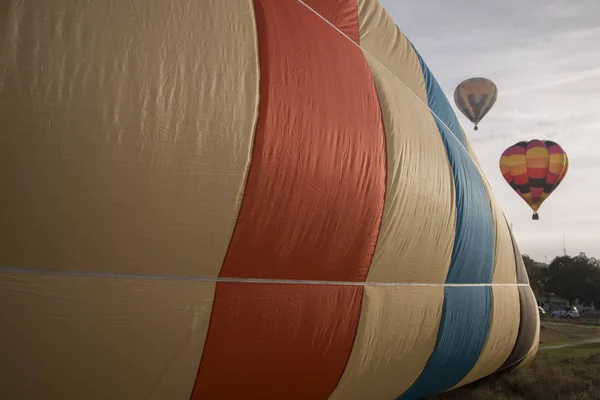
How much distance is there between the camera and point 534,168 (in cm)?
1964

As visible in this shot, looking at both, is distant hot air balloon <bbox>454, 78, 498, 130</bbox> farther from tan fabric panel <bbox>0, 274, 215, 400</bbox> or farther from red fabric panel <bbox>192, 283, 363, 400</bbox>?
tan fabric panel <bbox>0, 274, 215, 400</bbox>

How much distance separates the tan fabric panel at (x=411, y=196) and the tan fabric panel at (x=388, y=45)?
0.20ft

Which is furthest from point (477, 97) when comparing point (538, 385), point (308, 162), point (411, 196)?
point (308, 162)

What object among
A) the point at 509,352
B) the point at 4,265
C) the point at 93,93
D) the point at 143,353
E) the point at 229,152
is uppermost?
the point at 93,93

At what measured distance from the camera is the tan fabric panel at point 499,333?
612 cm

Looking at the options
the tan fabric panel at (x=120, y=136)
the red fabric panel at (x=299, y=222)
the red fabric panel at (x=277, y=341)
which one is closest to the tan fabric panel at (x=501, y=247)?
the red fabric panel at (x=299, y=222)

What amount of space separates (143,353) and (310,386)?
1276mm

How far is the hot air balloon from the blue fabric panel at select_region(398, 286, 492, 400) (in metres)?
0.56

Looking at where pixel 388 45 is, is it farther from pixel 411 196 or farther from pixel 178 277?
pixel 178 277

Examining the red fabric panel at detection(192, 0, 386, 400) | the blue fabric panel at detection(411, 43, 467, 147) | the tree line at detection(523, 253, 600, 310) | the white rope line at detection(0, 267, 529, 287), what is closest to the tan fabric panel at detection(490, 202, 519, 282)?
the blue fabric panel at detection(411, 43, 467, 147)

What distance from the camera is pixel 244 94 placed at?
9.68 ft

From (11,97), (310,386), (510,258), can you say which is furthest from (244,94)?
(510,258)

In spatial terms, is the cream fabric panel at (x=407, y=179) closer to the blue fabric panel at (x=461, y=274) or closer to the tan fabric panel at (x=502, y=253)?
the blue fabric panel at (x=461, y=274)

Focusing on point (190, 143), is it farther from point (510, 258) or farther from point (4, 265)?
point (510, 258)
